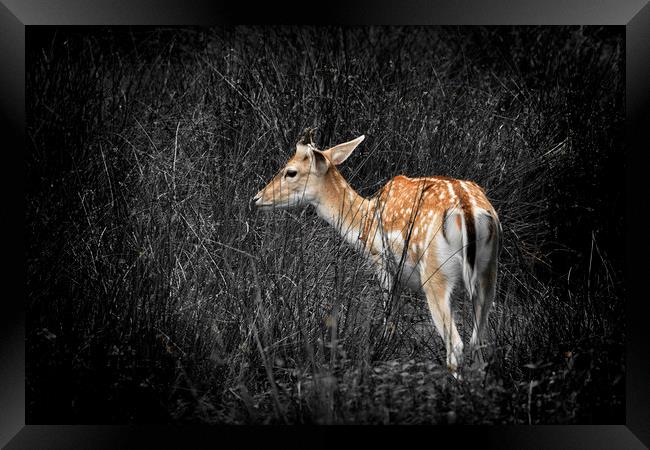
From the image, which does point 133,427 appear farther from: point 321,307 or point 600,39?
point 600,39

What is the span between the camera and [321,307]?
14.7ft

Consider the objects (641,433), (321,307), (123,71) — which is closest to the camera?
(641,433)

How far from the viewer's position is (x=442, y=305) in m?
4.45

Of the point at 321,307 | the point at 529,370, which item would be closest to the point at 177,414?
the point at 321,307

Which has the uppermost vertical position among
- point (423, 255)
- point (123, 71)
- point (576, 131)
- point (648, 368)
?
point (123, 71)

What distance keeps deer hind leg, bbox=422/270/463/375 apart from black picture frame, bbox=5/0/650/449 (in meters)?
0.50

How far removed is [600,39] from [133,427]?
3.20m

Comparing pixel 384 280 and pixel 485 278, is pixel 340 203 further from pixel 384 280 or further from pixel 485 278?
pixel 485 278

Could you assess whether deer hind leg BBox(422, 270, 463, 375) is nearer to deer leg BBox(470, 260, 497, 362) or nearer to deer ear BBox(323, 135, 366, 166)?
deer leg BBox(470, 260, 497, 362)

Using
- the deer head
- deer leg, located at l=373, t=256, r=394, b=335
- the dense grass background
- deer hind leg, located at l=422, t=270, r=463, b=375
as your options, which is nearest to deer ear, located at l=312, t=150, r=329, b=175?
the deer head

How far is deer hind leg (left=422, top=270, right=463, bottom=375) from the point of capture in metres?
4.31
